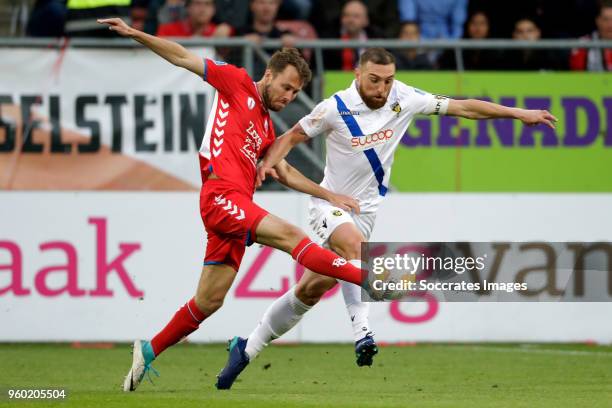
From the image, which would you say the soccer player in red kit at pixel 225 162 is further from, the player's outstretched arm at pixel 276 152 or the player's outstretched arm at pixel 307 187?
the player's outstretched arm at pixel 307 187

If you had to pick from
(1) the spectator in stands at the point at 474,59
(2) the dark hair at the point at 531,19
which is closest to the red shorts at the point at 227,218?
(1) the spectator in stands at the point at 474,59

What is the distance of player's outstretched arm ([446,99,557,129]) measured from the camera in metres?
9.85

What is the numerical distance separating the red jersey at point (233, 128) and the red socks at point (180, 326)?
91 cm

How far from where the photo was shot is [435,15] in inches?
640

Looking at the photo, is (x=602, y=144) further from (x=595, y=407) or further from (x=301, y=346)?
(x=595, y=407)

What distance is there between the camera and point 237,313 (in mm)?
13867

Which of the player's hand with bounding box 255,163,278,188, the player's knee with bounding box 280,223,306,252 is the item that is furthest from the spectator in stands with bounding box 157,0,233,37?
the player's knee with bounding box 280,223,306,252

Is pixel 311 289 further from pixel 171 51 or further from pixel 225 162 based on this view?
pixel 171 51

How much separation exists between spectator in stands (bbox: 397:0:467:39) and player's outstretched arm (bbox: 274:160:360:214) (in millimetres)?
6282

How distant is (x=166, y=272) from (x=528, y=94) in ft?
13.4

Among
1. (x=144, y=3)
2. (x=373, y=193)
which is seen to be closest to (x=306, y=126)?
(x=373, y=193)

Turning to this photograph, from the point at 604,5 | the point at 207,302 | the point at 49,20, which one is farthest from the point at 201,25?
the point at 207,302

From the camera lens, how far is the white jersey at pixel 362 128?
34.0 feet

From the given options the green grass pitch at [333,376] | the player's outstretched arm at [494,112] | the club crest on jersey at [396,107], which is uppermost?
the player's outstretched arm at [494,112]
